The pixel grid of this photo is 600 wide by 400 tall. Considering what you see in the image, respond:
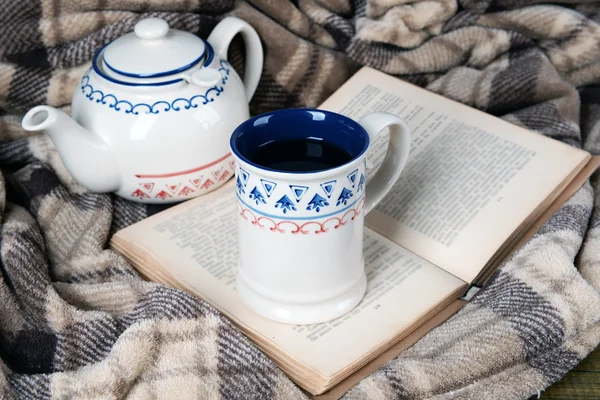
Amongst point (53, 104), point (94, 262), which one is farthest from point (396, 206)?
point (53, 104)

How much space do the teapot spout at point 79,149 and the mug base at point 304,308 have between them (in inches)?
8.7

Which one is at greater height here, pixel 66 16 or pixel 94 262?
pixel 66 16

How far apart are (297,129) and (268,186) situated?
8 cm

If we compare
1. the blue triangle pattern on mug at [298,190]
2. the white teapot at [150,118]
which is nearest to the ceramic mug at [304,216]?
the blue triangle pattern on mug at [298,190]

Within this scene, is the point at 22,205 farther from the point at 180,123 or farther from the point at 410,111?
the point at 410,111

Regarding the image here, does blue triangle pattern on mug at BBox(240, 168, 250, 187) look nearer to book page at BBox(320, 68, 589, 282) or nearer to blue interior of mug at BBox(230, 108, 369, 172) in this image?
blue interior of mug at BBox(230, 108, 369, 172)

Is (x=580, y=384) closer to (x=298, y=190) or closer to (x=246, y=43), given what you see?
(x=298, y=190)

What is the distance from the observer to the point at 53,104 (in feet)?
3.21

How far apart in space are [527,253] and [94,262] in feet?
1.37

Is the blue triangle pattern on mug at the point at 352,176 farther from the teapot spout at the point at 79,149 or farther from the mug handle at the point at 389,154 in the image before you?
the teapot spout at the point at 79,149

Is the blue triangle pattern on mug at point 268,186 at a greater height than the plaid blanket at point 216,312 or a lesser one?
greater

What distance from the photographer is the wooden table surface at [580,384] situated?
0.69m

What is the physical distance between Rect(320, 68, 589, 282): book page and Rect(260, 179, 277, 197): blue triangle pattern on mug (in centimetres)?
22

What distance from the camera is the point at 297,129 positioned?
2.32ft
